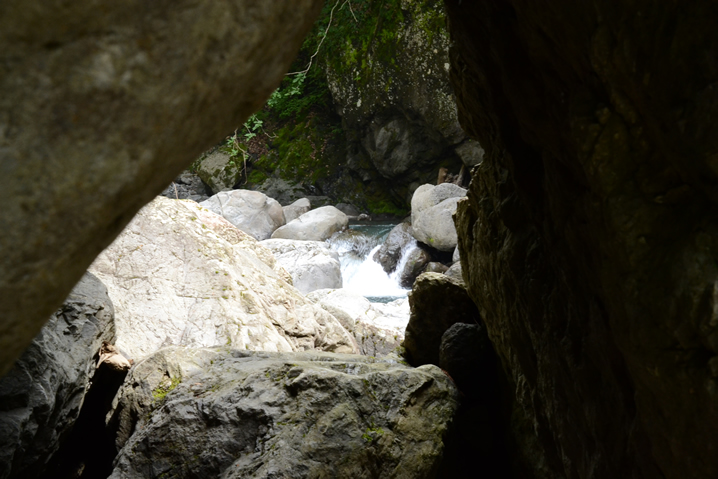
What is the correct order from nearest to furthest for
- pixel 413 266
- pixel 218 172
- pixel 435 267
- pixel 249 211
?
pixel 435 267, pixel 413 266, pixel 249 211, pixel 218 172

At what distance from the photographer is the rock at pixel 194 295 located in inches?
195

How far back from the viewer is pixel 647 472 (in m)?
1.94

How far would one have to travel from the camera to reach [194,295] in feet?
17.3

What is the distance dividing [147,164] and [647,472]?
6.41 ft

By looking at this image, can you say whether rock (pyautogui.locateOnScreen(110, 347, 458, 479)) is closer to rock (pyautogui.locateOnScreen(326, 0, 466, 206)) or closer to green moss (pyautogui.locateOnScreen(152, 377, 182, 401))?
green moss (pyautogui.locateOnScreen(152, 377, 182, 401))

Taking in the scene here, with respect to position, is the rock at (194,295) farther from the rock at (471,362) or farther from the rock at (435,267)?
the rock at (435,267)

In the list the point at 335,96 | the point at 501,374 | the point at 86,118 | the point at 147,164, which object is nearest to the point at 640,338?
the point at 147,164

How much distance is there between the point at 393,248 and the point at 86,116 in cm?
1263

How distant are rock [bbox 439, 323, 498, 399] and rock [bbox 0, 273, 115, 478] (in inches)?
107

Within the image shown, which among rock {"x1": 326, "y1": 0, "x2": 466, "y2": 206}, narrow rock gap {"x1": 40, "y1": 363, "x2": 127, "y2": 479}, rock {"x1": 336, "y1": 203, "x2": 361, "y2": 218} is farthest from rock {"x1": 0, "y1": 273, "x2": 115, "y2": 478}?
rock {"x1": 336, "y1": 203, "x2": 361, "y2": 218}

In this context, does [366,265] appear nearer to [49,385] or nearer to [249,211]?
[249,211]

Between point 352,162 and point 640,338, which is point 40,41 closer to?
point 640,338

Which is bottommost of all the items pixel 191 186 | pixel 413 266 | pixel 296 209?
pixel 413 266

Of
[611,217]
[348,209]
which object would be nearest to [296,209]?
[348,209]
